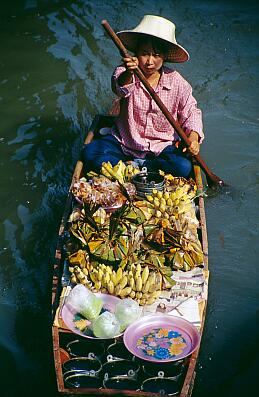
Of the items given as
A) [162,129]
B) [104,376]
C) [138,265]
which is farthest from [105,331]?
[162,129]

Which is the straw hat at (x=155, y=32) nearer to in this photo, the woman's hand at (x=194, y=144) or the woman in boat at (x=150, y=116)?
the woman in boat at (x=150, y=116)

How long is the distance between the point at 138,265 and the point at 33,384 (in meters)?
1.12

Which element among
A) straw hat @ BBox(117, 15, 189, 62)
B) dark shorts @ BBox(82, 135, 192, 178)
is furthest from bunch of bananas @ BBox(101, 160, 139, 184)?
straw hat @ BBox(117, 15, 189, 62)

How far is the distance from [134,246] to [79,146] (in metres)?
3.02

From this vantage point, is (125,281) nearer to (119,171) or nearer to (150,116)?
(119,171)

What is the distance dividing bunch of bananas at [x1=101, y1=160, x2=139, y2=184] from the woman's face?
31.8 inches

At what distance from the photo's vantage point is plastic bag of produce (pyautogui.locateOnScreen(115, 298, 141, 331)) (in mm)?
3717

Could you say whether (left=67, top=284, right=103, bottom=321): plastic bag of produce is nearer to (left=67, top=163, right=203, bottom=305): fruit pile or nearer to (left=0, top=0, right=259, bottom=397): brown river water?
(left=67, top=163, right=203, bottom=305): fruit pile

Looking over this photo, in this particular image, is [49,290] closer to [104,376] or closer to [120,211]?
[120,211]

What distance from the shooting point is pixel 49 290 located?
16.2 ft

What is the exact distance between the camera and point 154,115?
Result: 211 inches

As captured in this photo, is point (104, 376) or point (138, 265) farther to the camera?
point (138, 265)

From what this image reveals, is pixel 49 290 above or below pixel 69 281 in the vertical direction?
below

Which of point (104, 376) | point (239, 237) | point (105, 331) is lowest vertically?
point (239, 237)
